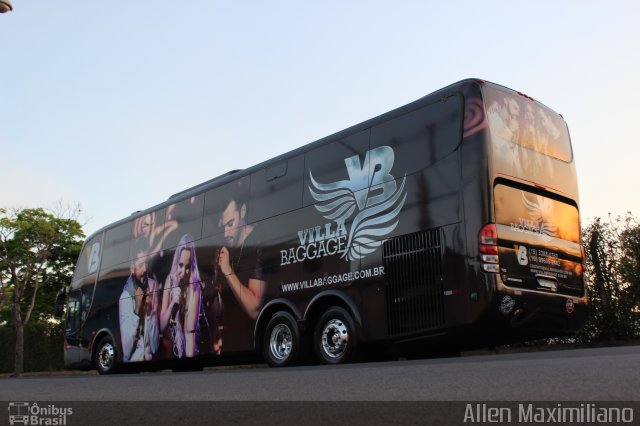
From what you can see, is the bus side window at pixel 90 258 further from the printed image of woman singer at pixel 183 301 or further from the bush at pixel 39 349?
the bush at pixel 39 349

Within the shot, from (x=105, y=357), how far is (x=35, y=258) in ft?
63.4

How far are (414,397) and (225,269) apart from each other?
9400 millimetres

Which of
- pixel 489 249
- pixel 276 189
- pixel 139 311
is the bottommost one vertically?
pixel 139 311

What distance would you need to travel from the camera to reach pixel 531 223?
10195 millimetres

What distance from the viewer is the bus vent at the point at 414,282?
9.87 meters

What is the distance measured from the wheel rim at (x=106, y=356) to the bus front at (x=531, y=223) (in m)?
10.9

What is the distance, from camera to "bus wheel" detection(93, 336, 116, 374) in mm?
17109

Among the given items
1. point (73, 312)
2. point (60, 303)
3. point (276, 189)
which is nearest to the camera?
point (276, 189)

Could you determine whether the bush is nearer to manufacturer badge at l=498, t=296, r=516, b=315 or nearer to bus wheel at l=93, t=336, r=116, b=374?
bus wheel at l=93, t=336, r=116, b=374

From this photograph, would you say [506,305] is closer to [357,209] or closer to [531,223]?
[531,223]

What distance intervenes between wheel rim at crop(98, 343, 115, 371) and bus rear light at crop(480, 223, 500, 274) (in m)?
10.9

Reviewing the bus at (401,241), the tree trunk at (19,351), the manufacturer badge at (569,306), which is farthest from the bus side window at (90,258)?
the tree trunk at (19,351)

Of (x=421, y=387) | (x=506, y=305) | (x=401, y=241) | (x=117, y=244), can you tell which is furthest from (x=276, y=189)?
(x=421, y=387)

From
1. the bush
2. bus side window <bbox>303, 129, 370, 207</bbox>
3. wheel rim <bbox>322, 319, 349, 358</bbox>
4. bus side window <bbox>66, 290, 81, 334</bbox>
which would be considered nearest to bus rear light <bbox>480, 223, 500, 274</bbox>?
bus side window <bbox>303, 129, 370, 207</bbox>
